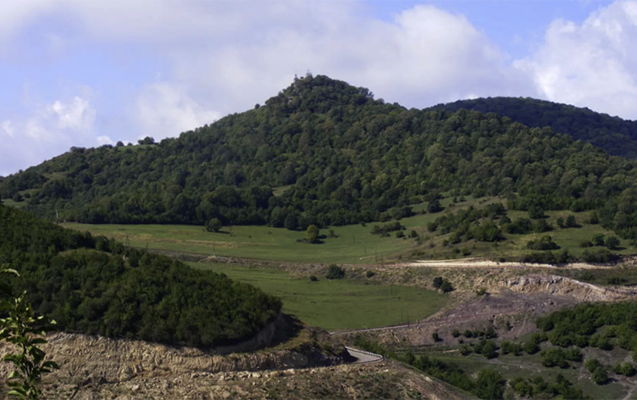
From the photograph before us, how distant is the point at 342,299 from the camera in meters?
114

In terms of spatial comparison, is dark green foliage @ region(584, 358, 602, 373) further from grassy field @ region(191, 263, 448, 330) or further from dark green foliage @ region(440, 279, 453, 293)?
dark green foliage @ region(440, 279, 453, 293)

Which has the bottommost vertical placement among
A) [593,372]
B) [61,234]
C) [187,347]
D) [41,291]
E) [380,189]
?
[593,372]

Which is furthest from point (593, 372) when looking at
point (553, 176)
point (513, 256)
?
point (553, 176)

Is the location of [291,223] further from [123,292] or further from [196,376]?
[196,376]

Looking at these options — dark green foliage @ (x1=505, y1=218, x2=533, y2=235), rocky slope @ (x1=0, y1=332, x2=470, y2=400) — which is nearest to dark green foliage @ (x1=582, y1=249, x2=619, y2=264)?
dark green foliage @ (x1=505, y1=218, x2=533, y2=235)

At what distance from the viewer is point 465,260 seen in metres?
127

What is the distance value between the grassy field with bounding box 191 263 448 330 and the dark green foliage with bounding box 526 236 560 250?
19.5 metres

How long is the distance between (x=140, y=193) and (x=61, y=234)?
113m

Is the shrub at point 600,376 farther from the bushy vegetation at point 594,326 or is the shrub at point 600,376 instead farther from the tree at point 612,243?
the tree at point 612,243

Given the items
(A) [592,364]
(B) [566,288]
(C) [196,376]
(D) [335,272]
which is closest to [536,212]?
(B) [566,288]

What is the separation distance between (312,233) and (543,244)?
47.6m

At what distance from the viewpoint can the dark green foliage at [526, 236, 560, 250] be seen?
414 feet

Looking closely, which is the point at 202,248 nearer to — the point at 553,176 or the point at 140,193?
the point at 140,193

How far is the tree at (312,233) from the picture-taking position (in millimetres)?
156125
